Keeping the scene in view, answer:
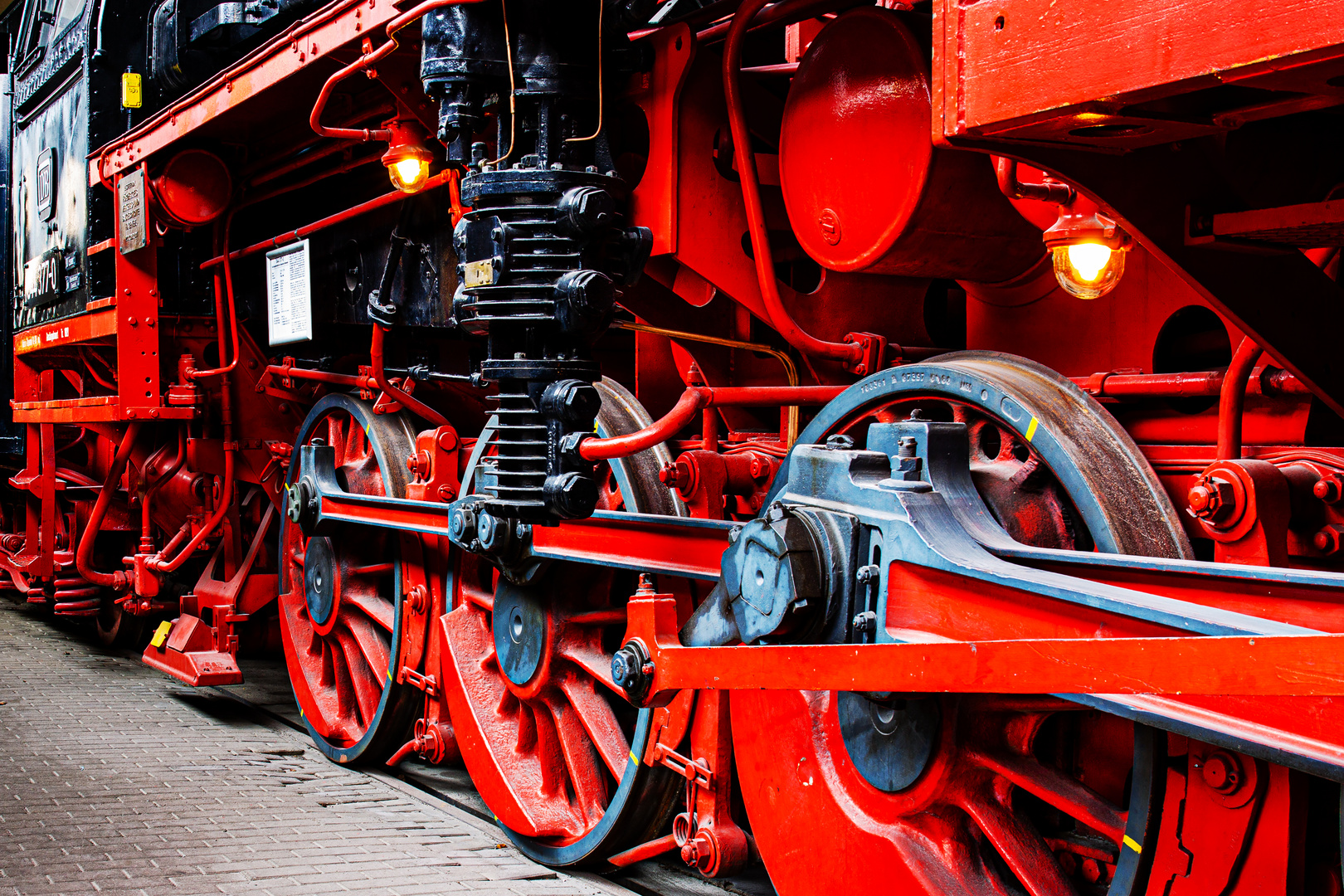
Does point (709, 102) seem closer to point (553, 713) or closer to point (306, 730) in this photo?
point (553, 713)

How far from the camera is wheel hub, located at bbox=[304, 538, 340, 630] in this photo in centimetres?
459

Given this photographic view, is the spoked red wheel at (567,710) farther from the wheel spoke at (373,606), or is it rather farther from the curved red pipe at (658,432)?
the wheel spoke at (373,606)

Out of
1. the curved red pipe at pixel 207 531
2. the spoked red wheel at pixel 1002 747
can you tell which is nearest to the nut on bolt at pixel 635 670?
the spoked red wheel at pixel 1002 747

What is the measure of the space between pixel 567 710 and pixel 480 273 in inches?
50.1

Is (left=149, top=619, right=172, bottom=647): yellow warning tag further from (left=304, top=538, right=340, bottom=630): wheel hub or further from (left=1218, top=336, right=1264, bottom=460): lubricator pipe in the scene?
(left=1218, top=336, right=1264, bottom=460): lubricator pipe

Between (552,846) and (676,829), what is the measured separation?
0.62 m

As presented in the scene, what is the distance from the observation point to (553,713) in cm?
356

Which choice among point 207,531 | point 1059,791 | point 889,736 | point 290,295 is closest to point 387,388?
point 290,295

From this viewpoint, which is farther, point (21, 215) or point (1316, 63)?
point (21, 215)

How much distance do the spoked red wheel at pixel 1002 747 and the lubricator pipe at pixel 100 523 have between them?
4.43 metres

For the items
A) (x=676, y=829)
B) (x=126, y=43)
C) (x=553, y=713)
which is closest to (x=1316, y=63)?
(x=676, y=829)

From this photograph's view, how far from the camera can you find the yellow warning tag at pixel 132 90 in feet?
19.9

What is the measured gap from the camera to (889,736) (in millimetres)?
2359

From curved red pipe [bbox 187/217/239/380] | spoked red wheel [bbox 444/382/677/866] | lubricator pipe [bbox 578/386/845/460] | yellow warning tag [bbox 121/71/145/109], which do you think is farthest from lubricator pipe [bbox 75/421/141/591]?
lubricator pipe [bbox 578/386/845/460]
